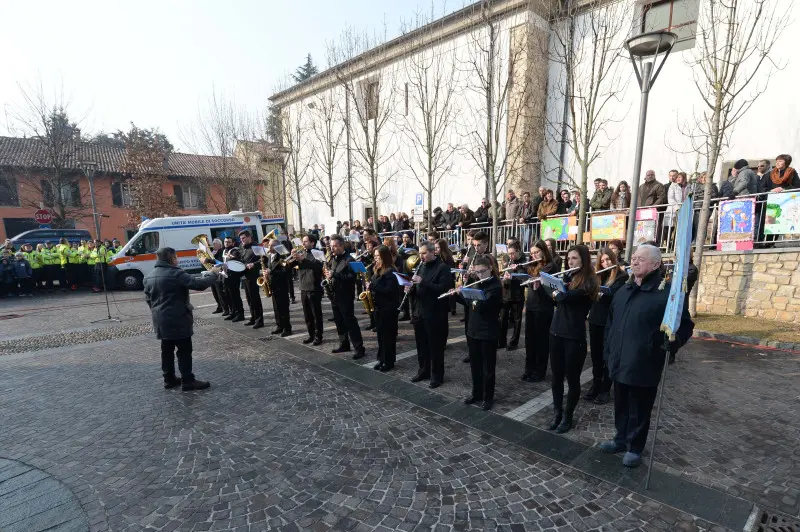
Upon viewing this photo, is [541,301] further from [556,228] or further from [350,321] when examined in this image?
[556,228]

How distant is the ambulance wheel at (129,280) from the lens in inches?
645

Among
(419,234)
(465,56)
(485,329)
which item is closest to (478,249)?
(485,329)

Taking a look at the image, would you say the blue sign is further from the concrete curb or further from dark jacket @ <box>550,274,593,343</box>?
the concrete curb

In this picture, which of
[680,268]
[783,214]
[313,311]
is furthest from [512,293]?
[783,214]

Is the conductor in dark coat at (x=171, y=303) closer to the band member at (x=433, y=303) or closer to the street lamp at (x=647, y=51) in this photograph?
the band member at (x=433, y=303)

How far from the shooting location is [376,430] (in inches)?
175

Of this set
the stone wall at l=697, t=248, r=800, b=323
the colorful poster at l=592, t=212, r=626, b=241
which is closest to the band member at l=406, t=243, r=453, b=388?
the colorful poster at l=592, t=212, r=626, b=241

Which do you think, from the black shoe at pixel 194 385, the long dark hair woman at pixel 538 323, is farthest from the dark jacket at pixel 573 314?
the black shoe at pixel 194 385

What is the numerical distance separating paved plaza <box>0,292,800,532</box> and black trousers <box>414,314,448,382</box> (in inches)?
13.3

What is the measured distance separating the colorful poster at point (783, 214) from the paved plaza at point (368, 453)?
3183mm

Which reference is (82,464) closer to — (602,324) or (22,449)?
(22,449)

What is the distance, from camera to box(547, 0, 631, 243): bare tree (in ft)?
35.3

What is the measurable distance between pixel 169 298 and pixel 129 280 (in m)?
13.7

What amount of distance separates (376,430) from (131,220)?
3380 cm
